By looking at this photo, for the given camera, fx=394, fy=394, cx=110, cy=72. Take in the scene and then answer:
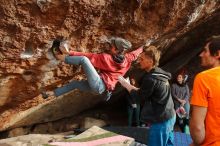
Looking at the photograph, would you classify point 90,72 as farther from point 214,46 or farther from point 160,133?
point 214,46

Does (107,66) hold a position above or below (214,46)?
above

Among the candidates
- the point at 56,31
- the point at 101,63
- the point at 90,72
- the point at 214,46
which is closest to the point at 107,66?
the point at 101,63

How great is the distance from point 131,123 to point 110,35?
10.0 ft

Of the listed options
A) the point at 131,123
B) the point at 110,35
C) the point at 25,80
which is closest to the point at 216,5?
the point at 110,35

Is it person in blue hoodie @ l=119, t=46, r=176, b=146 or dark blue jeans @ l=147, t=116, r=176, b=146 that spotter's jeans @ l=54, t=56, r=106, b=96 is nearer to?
person in blue hoodie @ l=119, t=46, r=176, b=146

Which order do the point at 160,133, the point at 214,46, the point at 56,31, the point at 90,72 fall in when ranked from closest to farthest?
the point at 214,46, the point at 160,133, the point at 90,72, the point at 56,31

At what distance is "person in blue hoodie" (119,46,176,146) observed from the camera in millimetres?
4453

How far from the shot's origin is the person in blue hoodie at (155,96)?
4453mm

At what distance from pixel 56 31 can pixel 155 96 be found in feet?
5.13

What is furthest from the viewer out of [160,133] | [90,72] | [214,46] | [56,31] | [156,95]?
[56,31]

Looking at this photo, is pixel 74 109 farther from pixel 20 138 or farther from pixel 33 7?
pixel 33 7

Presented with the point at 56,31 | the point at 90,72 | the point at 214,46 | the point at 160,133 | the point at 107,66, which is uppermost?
the point at 56,31

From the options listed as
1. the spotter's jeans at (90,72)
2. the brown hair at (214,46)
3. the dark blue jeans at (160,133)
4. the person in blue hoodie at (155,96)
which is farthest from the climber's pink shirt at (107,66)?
the brown hair at (214,46)

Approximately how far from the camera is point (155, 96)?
4629 mm
